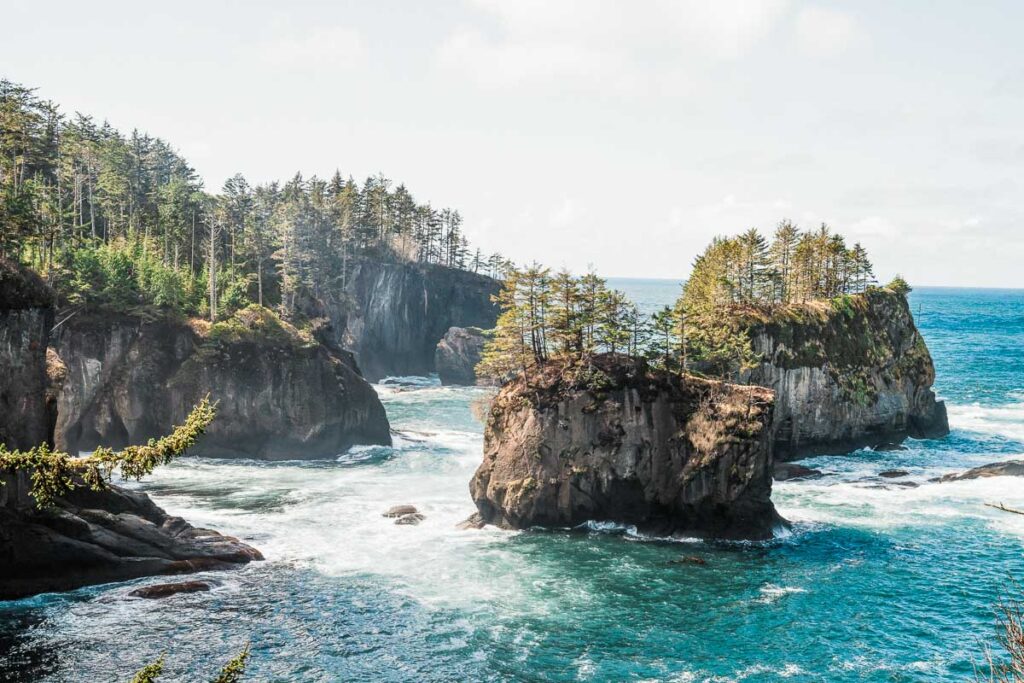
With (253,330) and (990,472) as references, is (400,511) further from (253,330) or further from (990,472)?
(990,472)

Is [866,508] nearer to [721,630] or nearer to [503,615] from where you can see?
[721,630]

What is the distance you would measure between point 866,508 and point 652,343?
22716 mm

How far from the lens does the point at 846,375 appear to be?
8725cm

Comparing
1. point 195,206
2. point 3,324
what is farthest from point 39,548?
point 195,206

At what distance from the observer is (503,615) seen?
146 ft

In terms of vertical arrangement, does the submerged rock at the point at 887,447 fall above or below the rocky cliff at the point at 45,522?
below

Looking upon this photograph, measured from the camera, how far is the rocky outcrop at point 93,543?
4431 centimetres

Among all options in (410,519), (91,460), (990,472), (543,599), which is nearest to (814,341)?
(990,472)

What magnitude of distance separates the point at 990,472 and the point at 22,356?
80.7 m

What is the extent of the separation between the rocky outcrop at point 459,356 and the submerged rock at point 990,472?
8554cm

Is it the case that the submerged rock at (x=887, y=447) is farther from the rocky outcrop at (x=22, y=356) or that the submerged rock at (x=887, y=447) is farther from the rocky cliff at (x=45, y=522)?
the rocky outcrop at (x=22, y=356)

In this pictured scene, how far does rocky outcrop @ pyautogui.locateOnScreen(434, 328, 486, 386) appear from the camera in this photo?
145 metres

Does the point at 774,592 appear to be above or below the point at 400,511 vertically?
below

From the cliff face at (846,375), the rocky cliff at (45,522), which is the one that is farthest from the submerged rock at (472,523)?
the cliff face at (846,375)
